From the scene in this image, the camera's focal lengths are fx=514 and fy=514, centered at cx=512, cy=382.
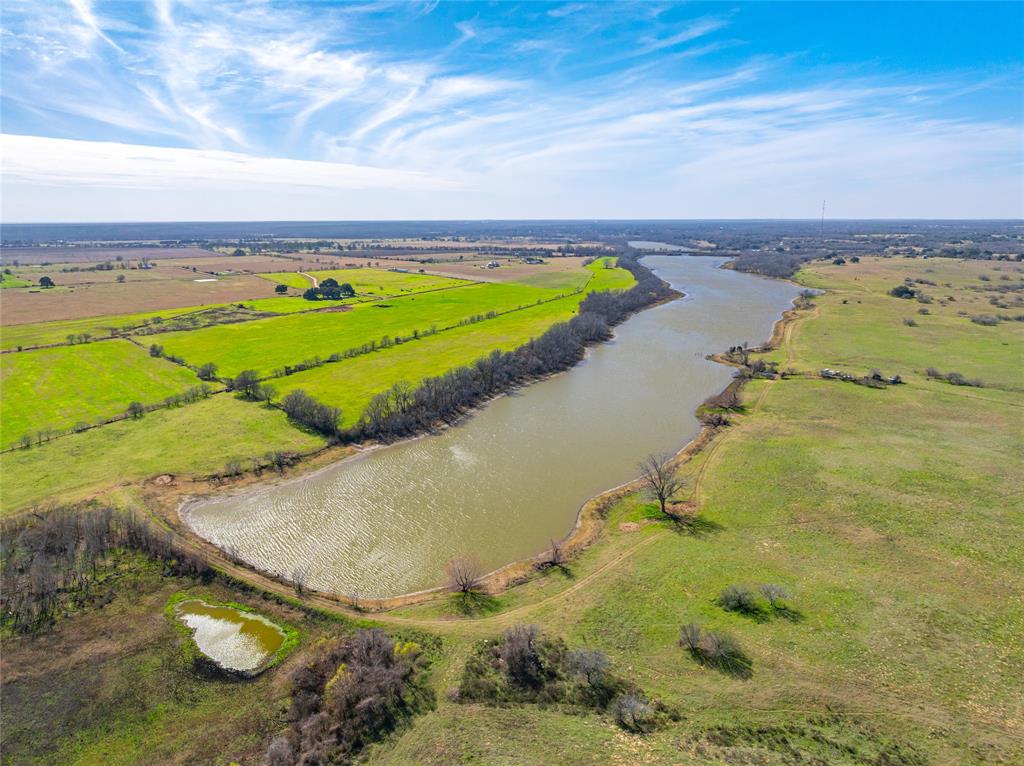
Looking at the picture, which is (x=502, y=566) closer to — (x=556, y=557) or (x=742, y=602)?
(x=556, y=557)

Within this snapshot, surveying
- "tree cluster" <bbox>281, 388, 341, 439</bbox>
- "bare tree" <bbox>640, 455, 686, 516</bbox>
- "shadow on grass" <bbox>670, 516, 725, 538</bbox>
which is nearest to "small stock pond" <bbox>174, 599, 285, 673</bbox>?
"tree cluster" <bbox>281, 388, 341, 439</bbox>

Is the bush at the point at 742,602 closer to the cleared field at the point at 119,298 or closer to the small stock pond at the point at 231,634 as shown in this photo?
the small stock pond at the point at 231,634

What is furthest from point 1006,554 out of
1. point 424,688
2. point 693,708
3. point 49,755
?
point 49,755

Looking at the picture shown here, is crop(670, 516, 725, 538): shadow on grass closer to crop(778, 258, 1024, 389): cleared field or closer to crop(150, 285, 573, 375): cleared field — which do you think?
crop(778, 258, 1024, 389): cleared field

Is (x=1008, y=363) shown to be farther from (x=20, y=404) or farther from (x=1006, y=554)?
(x=20, y=404)

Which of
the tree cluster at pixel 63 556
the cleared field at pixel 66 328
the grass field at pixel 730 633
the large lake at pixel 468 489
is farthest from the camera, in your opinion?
the cleared field at pixel 66 328

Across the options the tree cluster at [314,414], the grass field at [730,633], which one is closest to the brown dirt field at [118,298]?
the tree cluster at [314,414]

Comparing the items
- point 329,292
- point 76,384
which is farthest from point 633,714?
point 329,292
